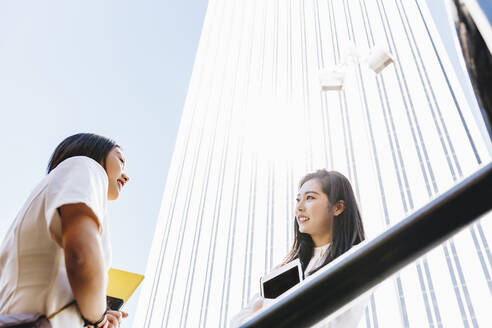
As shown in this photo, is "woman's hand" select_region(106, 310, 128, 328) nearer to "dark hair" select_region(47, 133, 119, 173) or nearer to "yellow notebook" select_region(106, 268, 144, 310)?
"yellow notebook" select_region(106, 268, 144, 310)

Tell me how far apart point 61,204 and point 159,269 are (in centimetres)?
6041

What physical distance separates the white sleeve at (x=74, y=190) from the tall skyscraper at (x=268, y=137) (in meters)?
49.3

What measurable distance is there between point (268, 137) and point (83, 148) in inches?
2158

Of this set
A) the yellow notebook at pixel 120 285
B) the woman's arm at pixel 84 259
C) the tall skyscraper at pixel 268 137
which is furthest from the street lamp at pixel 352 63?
the tall skyscraper at pixel 268 137

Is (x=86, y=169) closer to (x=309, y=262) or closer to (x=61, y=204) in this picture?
(x=61, y=204)

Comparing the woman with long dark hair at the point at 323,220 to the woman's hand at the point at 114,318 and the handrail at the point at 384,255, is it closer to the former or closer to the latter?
the woman's hand at the point at 114,318

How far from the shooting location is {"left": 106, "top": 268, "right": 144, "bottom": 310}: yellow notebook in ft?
4.20

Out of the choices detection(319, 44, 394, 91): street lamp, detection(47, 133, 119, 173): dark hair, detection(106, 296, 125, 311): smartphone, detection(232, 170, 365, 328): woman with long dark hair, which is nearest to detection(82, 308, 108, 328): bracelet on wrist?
detection(106, 296, 125, 311): smartphone

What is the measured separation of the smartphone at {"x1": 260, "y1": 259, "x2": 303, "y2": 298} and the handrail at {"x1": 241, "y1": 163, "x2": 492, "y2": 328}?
135 centimetres

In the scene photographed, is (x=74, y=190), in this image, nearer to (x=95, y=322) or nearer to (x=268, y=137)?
(x=95, y=322)

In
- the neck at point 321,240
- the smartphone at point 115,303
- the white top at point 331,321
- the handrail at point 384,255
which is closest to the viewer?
the handrail at point 384,255

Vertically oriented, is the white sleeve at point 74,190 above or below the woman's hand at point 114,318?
above

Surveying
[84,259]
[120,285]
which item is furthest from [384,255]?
[120,285]

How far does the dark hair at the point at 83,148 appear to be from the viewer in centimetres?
127
